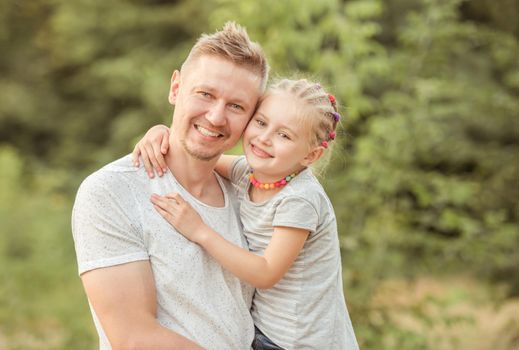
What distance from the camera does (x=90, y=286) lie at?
6.58 feet

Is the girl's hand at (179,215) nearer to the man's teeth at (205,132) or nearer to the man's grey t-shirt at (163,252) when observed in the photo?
the man's grey t-shirt at (163,252)

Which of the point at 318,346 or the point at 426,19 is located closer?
the point at 318,346

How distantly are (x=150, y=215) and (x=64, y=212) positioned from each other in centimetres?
A: 754

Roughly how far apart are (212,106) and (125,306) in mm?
733

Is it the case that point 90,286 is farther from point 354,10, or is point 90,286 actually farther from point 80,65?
point 80,65

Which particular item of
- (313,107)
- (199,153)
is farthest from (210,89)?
(313,107)

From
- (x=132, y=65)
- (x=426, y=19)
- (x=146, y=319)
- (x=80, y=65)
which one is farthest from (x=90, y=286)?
(x=80, y=65)

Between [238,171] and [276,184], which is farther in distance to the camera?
[238,171]

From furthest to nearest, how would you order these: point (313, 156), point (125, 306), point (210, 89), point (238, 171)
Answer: point (238, 171) < point (313, 156) < point (210, 89) < point (125, 306)

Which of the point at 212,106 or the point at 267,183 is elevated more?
the point at 212,106

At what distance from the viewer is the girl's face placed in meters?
2.36

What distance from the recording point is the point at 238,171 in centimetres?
267

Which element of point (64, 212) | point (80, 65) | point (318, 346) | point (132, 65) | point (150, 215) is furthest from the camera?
point (80, 65)

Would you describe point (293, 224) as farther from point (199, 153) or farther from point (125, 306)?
point (125, 306)
